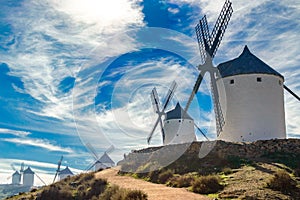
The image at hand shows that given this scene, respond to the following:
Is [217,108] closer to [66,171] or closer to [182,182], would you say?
[182,182]

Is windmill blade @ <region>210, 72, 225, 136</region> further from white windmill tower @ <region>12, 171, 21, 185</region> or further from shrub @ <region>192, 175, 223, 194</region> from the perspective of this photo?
white windmill tower @ <region>12, 171, 21, 185</region>

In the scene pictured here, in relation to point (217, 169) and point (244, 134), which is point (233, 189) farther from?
point (244, 134)

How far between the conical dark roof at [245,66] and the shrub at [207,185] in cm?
1423

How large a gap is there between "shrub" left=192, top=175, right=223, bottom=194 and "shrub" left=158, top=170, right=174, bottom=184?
15.8 ft

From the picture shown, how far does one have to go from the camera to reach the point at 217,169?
19.5m

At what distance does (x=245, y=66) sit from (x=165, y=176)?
12678 millimetres

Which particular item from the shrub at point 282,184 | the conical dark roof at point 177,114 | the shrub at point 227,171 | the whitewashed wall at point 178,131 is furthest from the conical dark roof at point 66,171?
the shrub at point 282,184

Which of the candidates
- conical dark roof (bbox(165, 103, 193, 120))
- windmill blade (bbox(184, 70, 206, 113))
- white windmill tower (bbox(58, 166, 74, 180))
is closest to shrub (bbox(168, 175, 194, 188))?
windmill blade (bbox(184, 70, 206, 113))

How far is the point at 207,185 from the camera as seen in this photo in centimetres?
1524

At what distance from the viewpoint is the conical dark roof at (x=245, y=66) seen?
90.0 feet

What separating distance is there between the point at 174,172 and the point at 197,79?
1325 centimetres

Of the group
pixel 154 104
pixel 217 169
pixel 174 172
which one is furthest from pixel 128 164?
pixel 154 104

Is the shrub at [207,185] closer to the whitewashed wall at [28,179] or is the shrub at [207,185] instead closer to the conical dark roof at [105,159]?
the conical dark roof at [105,159]

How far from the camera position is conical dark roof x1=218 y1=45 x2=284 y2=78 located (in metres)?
27.4
